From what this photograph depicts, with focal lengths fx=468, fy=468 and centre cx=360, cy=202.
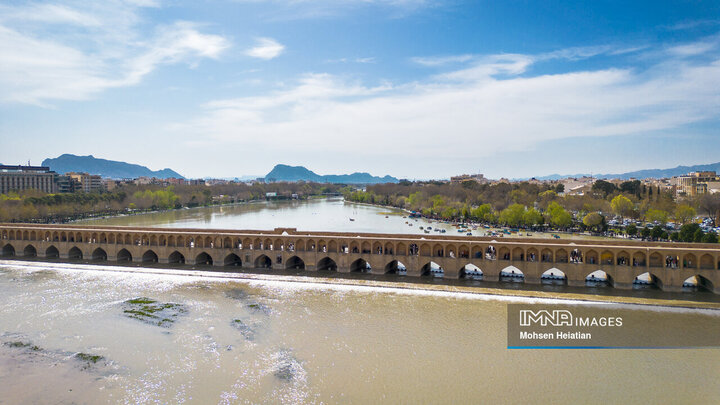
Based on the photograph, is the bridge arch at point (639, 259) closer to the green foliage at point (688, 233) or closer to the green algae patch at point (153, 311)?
the green foliage at point (688, 233)

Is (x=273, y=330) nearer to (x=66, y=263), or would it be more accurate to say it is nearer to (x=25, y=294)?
(x=25, y=294)

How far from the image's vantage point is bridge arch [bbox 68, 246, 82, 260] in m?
37.8

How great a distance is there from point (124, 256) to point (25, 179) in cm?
7957

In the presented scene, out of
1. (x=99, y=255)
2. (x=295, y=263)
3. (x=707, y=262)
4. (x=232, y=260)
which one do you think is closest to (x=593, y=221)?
(x=707, y=262)

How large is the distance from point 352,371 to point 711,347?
47.7 ft

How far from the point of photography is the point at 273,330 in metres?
21.0

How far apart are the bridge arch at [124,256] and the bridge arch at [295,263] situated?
1369cm

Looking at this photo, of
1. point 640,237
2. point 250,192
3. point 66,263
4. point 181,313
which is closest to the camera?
point 181,313

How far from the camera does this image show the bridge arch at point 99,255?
1455 inches

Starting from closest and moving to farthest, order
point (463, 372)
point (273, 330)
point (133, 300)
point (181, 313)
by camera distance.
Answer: point (463, 372)
point (273, 330)
point (181, 313)
point (133, 300)

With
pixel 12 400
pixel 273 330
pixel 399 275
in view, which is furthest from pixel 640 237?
pixel 12 400

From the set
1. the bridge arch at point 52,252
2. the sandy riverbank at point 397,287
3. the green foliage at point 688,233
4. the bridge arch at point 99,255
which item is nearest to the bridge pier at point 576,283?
the sandy riverbank at point 397,287

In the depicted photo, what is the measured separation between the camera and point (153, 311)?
938 inches

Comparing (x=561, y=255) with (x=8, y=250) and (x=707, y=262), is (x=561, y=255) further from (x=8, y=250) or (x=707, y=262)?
(x=8, y=250)
